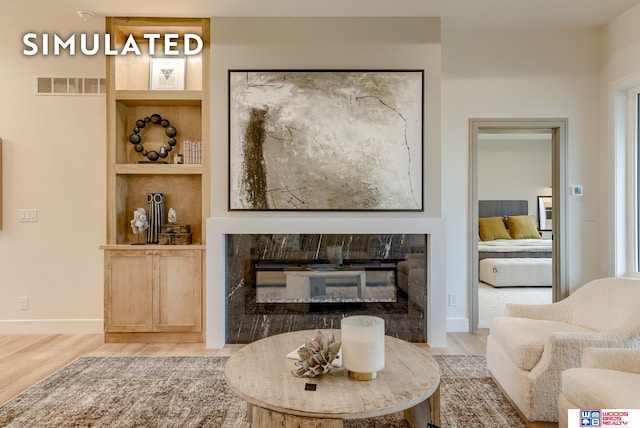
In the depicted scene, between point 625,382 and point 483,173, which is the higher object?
point 483,173

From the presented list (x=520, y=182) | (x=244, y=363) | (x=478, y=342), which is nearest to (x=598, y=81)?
(x=478, y=342)

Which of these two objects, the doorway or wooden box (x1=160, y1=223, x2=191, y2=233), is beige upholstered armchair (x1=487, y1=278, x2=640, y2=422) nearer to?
the doorway

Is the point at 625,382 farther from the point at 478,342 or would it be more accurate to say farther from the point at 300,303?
the point at 300,303

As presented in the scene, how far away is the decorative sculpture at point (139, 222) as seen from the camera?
152 inches

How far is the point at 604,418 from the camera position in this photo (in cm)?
171

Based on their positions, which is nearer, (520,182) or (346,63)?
(346,63)

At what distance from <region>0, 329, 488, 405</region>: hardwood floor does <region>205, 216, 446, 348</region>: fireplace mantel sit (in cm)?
17

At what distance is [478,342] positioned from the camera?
3.81 m

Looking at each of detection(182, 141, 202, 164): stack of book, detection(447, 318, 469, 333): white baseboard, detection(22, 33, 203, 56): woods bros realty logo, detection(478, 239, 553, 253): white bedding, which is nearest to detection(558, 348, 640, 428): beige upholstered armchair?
detection(447, 318, 469, 333): white baseboard

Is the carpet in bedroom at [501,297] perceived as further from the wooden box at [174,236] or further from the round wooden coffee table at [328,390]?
the wooden box at [174,236]

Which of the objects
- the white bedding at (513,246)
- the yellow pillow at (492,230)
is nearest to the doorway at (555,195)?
the white bedding at (513,246)

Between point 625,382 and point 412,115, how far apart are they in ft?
8.41

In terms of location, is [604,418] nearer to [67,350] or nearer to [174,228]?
[174,228]

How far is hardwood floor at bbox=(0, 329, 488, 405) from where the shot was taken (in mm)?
3162
